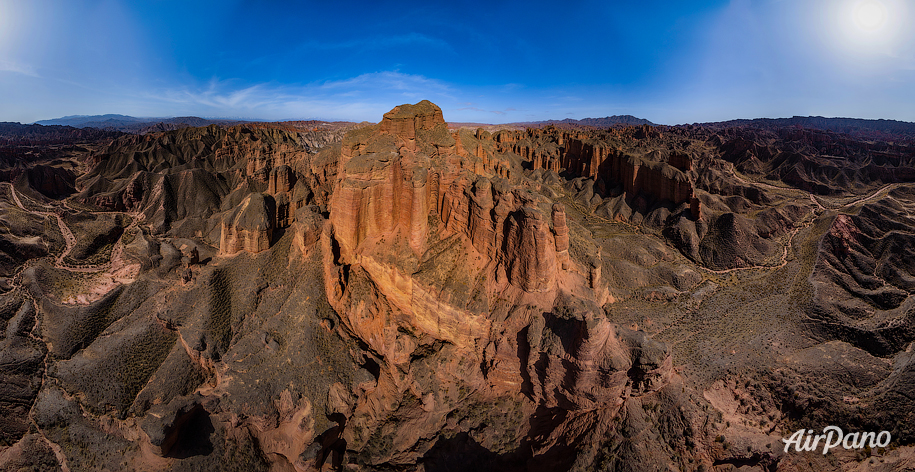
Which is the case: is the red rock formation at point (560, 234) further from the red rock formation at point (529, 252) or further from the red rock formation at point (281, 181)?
the red rock formation at point (281, 181)

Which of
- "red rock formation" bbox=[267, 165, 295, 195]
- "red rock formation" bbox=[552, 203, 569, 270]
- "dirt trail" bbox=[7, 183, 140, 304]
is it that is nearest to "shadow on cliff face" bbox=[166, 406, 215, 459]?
"dirt trail" bbox=[7, 183, 140, 304]

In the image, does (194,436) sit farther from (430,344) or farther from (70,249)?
(70,249)

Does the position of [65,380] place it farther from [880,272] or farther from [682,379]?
[880,272]

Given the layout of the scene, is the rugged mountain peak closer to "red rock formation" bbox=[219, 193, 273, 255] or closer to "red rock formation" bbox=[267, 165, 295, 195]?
"red rock formation" bbox=[267, 165, 295, 195]

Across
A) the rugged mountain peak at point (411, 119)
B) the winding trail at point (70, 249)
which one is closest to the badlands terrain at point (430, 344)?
the winding trail at point (70, 249)

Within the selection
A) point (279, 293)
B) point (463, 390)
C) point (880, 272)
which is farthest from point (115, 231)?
point (880, 272)

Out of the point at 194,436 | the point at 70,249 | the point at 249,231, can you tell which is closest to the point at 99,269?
the point at 70,249
